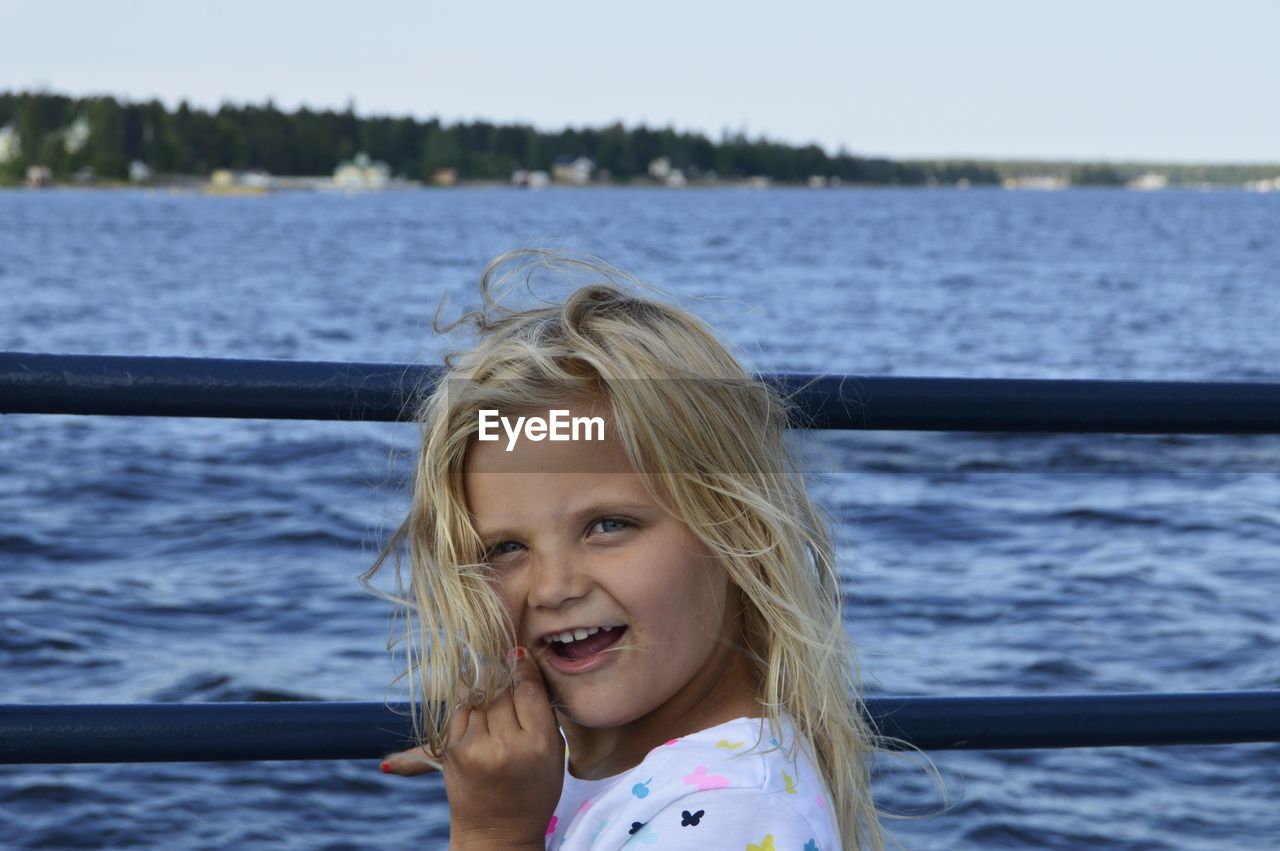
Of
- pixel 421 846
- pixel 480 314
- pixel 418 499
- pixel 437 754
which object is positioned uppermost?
pixel 480 314

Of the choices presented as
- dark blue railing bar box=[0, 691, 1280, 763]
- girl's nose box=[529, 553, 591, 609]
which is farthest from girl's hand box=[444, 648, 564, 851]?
dark blue railing bar box=[0, 691, 1280, 763]

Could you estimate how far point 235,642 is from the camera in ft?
23.5

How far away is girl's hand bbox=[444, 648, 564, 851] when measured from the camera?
1199 millimetres

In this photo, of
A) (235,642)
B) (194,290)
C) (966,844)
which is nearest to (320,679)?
(235,642)

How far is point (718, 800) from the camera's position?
45.8 inches

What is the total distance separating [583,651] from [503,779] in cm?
16

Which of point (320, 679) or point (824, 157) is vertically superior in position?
point (824, 157)

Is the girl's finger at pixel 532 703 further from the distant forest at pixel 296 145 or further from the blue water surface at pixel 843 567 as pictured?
the distant forest at pixel 296 145

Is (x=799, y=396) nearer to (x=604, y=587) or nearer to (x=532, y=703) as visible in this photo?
(x=604, y=587)

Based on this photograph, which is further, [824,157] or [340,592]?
[824,157]

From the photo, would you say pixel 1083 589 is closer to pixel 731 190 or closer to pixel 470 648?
pixel 470 648

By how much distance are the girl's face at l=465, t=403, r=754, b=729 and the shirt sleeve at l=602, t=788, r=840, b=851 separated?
0.13 meters

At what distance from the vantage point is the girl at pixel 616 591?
1229 mm

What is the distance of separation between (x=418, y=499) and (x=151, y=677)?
19.3 feet
